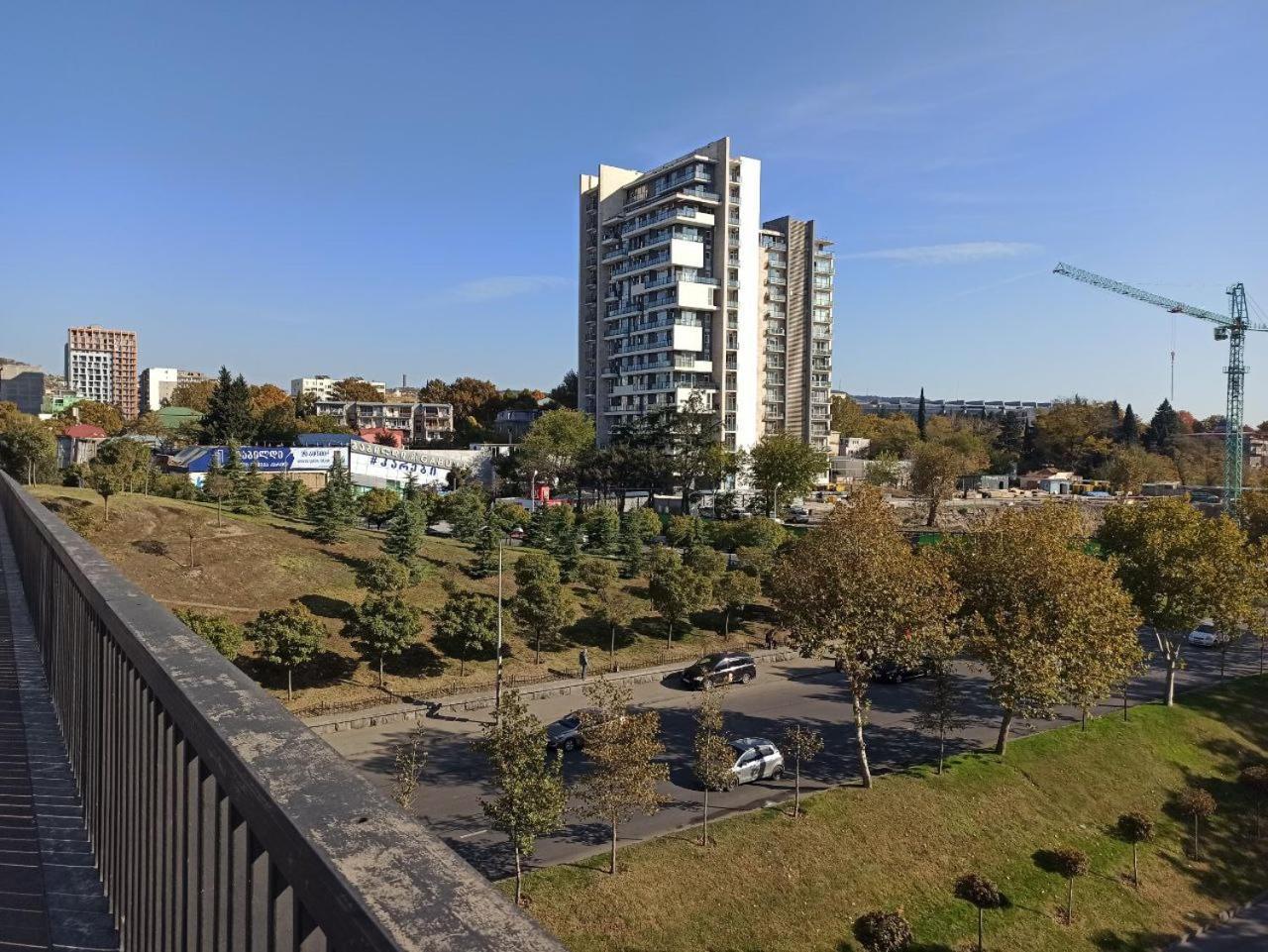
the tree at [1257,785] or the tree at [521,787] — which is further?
the tree at [1257,785]

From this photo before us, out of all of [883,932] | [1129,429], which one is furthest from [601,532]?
[1129,429]

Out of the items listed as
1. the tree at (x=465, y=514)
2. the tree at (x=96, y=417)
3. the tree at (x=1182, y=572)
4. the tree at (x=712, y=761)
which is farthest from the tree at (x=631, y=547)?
the tree at (x=96, y=417)

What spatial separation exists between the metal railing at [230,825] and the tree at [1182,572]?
25105mm

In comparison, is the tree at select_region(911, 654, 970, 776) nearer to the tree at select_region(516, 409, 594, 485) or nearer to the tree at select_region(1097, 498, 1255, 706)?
the tree at select_region(1097, 498, 1255, 706)

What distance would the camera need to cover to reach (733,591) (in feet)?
92.0

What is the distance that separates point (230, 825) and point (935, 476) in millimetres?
53824

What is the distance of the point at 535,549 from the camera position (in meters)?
32.6

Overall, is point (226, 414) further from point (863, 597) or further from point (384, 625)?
point (863, 597)

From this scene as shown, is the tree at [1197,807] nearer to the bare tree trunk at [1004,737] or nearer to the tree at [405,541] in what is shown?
the bare tree trunk at [1004,737]

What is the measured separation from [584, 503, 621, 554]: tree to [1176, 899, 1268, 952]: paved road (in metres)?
24.1

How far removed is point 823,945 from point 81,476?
32674 mm

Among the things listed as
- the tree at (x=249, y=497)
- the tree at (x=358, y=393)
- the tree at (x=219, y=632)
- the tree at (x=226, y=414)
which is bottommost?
the tree at (x=219, y=632)

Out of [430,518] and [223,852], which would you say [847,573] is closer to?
[223,852]

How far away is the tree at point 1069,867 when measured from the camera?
14648mm
